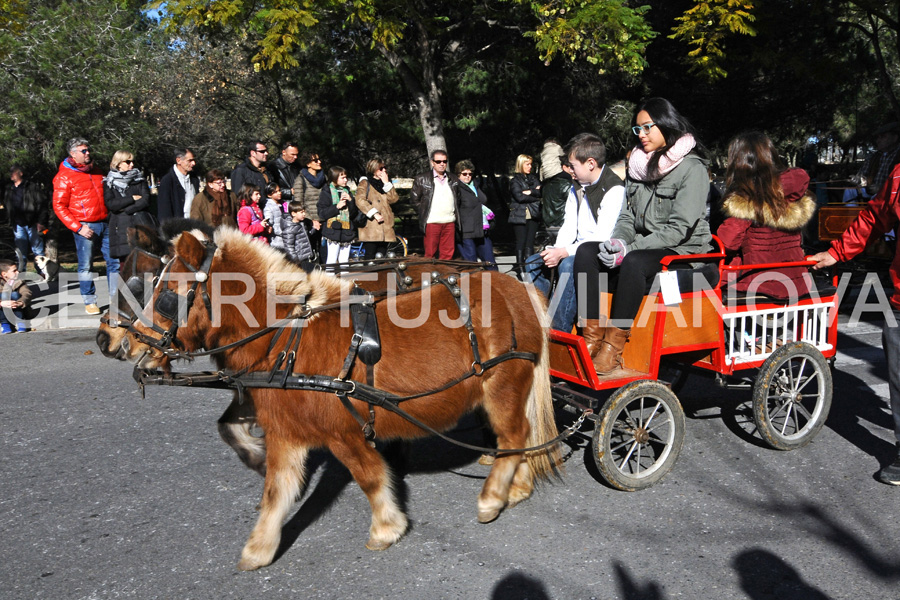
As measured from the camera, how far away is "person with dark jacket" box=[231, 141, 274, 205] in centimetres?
977

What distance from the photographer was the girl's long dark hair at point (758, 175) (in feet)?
17.9

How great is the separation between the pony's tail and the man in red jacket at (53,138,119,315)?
690 centimetres

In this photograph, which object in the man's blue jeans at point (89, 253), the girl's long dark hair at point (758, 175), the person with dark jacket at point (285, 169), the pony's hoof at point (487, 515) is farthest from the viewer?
the person with dark jacket at point (285, 169)

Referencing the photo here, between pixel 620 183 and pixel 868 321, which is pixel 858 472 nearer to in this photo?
pixel 620 183

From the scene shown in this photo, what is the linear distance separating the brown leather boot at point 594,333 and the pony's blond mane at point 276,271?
1.65 metres

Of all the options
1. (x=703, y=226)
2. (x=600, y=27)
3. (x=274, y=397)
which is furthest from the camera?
(x=600, y=27)

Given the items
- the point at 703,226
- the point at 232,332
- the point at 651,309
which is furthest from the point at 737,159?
the point at 232,332

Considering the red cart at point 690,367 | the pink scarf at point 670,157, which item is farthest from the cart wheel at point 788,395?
the pink scarf at point 670,157

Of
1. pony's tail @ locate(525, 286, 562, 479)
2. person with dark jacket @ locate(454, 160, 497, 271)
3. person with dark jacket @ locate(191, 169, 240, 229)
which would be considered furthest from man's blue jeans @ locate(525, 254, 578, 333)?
person with dark jacket @ locate(454, 160, 497, 271)

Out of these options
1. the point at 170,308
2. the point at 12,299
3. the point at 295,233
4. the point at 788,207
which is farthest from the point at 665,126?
the point at 12,299

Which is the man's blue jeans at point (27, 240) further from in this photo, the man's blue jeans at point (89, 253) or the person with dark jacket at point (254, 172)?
the person with dark jacket at point (254, 172)

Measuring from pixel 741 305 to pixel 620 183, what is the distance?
3.74 ft

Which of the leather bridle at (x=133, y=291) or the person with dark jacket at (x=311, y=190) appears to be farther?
the person with dark jacket at (x=311, y=190)

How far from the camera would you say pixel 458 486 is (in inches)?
184
